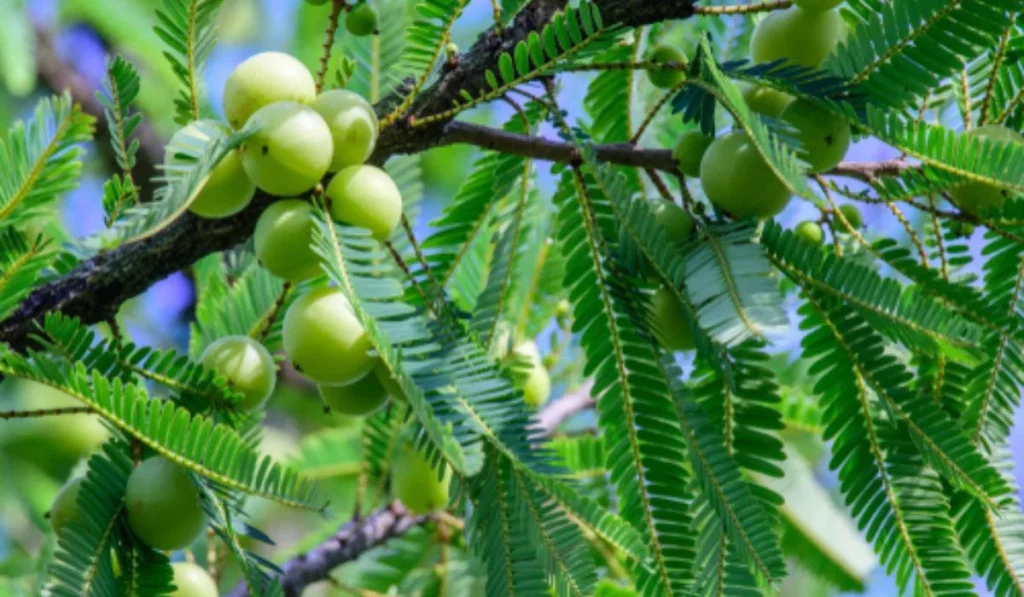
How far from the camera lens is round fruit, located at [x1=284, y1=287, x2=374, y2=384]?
3.47ft

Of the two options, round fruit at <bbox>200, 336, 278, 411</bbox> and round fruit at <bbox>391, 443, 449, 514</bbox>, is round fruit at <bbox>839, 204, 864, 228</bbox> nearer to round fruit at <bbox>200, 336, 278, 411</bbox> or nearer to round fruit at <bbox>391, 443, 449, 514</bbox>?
round fruit at <bbox>200, 336, 278, 411</bbox>

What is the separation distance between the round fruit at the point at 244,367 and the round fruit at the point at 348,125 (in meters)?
0.21

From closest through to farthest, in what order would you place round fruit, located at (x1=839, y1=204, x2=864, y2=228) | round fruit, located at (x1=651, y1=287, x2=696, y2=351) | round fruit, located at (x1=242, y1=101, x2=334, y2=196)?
round fruit, located at (x1=242, y1=101, x2=334, y2=196) < round fruit, located at (x1=651, y1=287, x2=696, y2=351) < round fruit, located at (x1=839, y1=204, x2=864, y2=228)

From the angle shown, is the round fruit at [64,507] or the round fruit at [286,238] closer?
the round fruit at [286,238]

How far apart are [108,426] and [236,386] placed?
13 centimetres

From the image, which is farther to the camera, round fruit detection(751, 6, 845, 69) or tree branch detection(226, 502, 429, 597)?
tree branch detection(226, 502, 429, 597)

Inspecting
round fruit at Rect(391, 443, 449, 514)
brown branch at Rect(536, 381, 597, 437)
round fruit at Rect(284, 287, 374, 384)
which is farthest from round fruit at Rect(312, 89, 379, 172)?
brown branch at Rect(536, 381, 597, 437)

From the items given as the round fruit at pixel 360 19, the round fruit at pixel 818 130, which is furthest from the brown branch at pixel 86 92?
the round fruit at pixel 818 130

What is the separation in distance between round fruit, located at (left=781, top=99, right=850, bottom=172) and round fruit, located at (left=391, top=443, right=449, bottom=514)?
0.89 m

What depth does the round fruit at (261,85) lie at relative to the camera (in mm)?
1095

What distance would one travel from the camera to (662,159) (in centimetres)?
122

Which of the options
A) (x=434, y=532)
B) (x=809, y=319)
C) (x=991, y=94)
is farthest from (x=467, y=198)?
(x=434, y=532)

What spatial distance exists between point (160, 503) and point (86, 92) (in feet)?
8.67

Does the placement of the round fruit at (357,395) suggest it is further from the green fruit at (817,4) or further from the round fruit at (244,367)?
the green fruit at (817,4)
